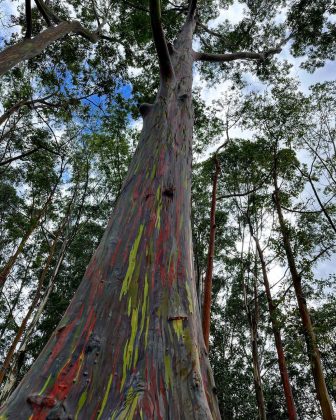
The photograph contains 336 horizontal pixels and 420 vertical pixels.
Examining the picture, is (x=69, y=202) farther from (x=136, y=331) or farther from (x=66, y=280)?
(x=136, y=331)

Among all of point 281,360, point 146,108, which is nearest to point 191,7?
point 146,108

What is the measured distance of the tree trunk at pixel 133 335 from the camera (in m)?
0.80

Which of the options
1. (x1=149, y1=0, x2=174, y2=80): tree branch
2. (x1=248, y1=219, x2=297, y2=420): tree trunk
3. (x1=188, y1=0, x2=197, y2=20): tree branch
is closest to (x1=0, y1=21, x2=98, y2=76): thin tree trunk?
(x1=188, y1=0, x2=197, y2=20): tree branch

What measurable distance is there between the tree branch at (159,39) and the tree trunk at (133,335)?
4.26 feet

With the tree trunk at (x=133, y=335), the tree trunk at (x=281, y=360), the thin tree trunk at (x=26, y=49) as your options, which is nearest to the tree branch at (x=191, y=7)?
the thin tree trunk at (x=26, y=49)

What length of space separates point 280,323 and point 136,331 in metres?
7.80

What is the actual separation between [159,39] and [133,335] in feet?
7.23

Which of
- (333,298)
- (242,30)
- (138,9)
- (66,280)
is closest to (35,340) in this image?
(66,280)

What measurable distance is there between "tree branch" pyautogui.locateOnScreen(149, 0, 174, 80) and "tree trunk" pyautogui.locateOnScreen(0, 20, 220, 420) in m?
1.30

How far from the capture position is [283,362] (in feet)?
25.3

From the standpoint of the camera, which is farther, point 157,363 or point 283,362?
point 283,362

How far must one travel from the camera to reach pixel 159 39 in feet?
7.74

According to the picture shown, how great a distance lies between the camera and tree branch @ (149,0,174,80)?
7.21 feet

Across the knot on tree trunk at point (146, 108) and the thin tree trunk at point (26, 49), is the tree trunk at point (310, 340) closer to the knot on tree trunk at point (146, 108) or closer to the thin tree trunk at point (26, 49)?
the knot on tree trunk at point (146, 108)
